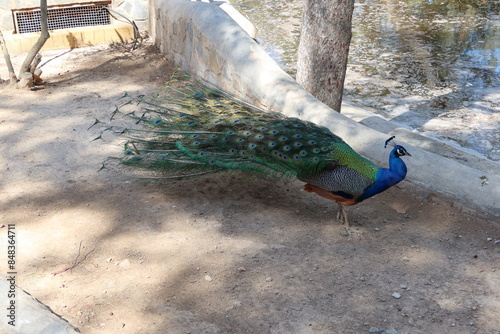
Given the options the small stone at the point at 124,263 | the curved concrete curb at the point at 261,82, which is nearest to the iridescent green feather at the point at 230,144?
the curved concrete curb at the point at 261,82

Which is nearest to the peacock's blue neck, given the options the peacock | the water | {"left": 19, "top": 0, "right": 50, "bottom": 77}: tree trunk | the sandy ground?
the peacock

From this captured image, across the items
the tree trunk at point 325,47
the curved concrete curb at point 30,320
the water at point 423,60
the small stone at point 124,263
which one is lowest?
the water at point 423,60

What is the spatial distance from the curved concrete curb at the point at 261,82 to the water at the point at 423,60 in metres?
2.15

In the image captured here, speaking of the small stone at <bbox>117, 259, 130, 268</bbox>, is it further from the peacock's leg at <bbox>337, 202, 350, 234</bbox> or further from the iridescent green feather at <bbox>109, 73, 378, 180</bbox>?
the peacock's leg at <bbox>337, 202, 350, 234</bbox>

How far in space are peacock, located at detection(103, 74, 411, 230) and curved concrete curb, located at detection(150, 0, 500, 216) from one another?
678 millimetres

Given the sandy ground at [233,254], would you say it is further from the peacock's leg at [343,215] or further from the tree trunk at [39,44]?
the tree trunk at [39,44]

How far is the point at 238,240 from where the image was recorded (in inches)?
172

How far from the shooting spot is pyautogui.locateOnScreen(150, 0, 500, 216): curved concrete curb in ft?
15.4

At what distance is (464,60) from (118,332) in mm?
8691

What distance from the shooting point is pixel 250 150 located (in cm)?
457

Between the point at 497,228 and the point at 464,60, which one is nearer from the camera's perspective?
the point at 497,228

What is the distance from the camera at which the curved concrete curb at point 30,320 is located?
9.05 ft

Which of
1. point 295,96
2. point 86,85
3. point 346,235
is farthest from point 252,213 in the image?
point 86,85

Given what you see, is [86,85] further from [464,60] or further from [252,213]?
[464,60]
